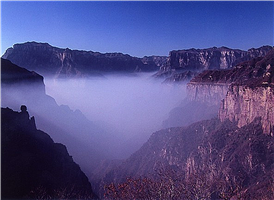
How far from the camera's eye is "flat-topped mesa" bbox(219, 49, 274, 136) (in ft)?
229

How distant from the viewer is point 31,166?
41.2 meters

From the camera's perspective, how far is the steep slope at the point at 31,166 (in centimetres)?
3575

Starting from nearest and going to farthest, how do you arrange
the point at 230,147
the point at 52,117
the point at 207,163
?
the point at 207,163 → the point at 230,147 → the point at 52,117

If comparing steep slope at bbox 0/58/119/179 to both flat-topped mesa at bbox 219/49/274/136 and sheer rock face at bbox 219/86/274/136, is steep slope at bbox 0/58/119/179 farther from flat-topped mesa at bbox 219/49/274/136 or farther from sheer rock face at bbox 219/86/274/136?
flat-topped mesa at bbox 219/49/274/136

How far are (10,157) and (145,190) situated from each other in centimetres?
2647

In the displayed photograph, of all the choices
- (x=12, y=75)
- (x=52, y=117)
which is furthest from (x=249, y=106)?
(x=52, y=117)

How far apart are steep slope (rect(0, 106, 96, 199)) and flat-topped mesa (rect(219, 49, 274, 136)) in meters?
54.7

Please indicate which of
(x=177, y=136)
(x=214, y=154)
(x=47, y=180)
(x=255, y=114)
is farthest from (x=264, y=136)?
(x=47, y=180)

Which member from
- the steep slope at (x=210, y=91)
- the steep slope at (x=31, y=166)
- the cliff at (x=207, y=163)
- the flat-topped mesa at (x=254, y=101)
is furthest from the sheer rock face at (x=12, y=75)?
the steep slope at (x=210, y=91)

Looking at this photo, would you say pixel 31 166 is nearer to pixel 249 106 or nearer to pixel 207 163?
pixel 207 163

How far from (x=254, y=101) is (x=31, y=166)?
68.7 m

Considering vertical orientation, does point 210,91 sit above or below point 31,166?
above

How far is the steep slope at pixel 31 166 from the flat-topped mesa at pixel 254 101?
5474cm

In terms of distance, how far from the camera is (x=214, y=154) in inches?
3430
